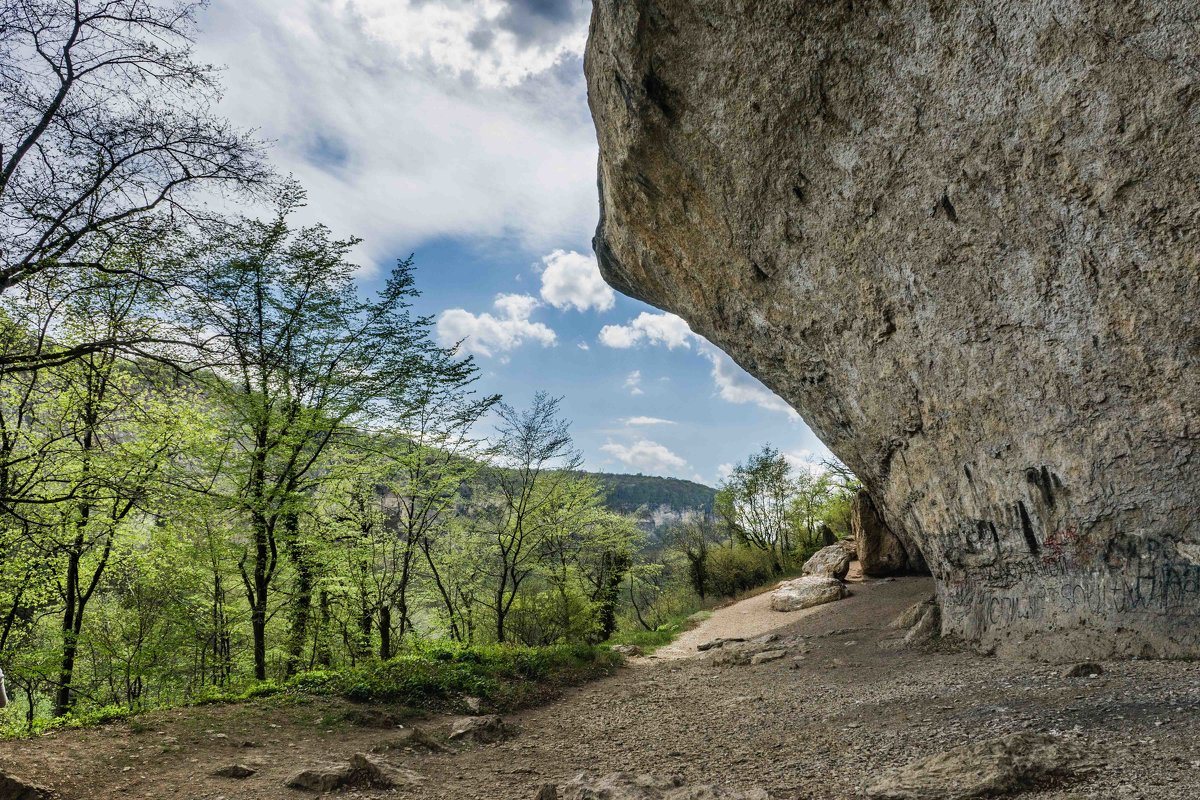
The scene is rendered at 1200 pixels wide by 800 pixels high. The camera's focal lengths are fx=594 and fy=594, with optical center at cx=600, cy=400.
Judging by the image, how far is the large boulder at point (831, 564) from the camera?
20266 millimetres

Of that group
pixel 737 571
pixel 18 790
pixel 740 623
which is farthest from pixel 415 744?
pixel 737 571

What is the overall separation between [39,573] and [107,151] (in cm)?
958

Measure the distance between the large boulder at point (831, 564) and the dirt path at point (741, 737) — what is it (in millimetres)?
11217

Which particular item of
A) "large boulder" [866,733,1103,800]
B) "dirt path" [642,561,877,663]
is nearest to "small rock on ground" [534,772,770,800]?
"large boulder" [866,733,1103,800]

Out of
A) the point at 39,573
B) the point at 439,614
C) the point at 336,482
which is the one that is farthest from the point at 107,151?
the point at 439,614

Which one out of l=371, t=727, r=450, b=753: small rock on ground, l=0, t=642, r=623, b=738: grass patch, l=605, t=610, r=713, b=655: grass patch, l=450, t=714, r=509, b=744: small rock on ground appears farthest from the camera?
l=605, t=610, r=713, b=655: grass patch

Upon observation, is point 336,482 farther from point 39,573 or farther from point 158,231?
point 158,231

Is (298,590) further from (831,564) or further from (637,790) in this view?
(831,564)

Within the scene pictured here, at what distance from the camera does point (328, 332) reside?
13.0 metres

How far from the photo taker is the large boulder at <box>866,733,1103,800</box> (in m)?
3.72

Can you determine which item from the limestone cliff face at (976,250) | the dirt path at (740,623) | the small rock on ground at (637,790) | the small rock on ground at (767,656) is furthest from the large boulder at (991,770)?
the dirt path at (740,623)

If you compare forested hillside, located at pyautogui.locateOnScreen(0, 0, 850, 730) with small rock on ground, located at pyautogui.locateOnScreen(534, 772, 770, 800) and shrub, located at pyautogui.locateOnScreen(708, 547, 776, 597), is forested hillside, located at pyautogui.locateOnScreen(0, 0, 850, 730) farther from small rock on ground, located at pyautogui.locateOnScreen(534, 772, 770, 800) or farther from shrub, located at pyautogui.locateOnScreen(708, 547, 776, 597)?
shrub, located at pyautogui.locateOnScreen(708, 547, 776, 597)

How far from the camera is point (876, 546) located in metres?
19.4

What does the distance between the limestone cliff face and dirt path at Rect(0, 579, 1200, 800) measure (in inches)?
63.3
